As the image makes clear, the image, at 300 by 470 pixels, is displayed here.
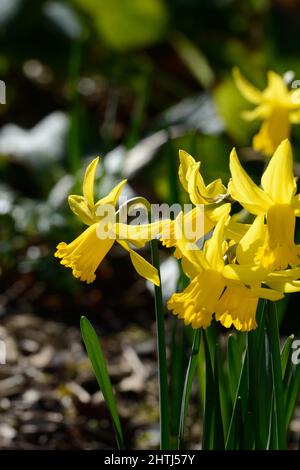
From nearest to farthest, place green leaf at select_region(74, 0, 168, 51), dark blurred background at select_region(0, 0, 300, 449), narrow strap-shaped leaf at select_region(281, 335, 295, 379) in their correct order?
narrow strap-shaped leaf at select_region(281, 335, 295, 379) → dark blurred background at select_region(0, 0, 300, 449) → green leaf at select_region(74, 0, 168, 51)

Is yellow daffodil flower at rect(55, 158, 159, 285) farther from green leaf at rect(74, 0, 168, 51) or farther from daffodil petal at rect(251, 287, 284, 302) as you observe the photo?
green leaf at rect(74, 0, 168, 51)

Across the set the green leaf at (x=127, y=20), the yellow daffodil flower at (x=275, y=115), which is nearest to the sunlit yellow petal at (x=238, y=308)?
the yellow daffodil flower at (x=275, y=115)

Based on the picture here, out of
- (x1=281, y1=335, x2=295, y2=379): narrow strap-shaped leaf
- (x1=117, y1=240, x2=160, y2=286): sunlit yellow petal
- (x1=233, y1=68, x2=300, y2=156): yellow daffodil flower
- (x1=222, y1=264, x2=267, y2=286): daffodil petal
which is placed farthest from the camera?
(x1=233, y1=68, x2=300, y2=156): yellow daffodil flower

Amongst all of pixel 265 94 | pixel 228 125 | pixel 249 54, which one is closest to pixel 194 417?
pixel 265 94

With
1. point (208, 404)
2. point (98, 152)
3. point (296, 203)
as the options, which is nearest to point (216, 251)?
point (296, 203)

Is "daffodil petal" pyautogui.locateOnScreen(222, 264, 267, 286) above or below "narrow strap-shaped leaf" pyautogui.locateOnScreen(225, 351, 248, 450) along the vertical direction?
above

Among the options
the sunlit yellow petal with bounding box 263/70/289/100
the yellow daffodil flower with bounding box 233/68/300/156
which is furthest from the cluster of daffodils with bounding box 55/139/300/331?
the sunlit yellow petal with bounding box 263/70/289/100
